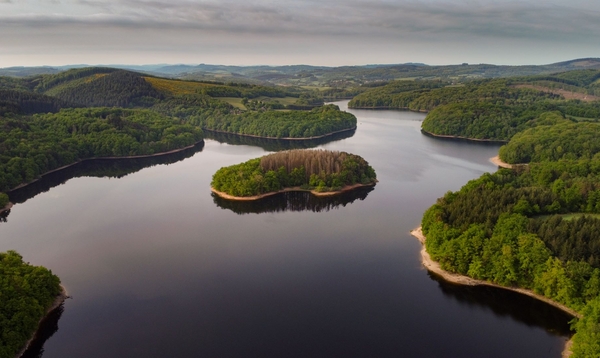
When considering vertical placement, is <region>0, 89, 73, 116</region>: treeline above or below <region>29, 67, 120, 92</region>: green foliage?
below

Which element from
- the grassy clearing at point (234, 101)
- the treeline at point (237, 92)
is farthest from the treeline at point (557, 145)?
the treeline at point (237, 92)

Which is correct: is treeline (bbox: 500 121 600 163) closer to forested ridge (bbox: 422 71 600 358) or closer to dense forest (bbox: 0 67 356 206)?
forested ridge (bbox: 422 71 600 358)

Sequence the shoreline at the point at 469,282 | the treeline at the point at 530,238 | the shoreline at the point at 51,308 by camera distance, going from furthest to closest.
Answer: the treeline at the point at 530,238, the shoreline at the point at 469,282, the shoreline at the point at 51,308

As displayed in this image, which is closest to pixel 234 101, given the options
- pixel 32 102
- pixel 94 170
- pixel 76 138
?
pixel 32 102

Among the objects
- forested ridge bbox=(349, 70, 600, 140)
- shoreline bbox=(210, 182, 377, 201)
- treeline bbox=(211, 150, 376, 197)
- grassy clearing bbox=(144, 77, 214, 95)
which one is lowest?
shoreline bbox=(210, 182, 377, 201)

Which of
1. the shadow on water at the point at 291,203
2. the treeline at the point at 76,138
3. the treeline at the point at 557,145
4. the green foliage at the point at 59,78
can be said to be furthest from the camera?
the green foliage at the point at 59,78

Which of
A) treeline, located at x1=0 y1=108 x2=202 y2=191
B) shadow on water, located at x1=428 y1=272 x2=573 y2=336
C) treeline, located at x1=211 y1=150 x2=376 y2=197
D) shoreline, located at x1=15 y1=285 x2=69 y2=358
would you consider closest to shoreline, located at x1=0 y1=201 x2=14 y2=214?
treeline, located at x1=0 y1=108 x2=202 y2=191

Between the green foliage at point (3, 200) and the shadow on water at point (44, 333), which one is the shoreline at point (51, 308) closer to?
the shadow on water at point (44, 333)
